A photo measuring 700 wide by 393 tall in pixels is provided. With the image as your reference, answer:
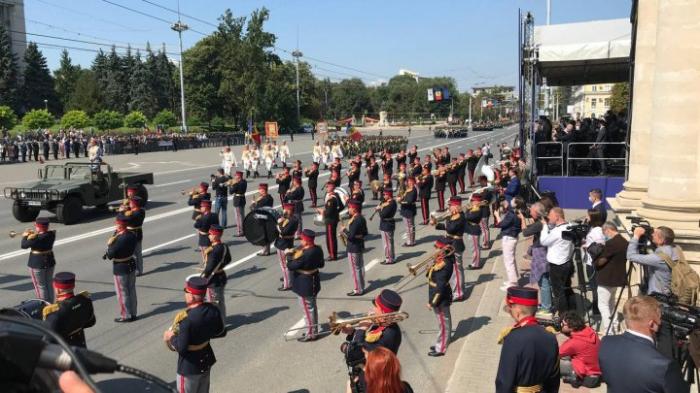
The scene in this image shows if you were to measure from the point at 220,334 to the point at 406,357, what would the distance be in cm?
280

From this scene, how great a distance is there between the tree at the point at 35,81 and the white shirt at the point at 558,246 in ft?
279

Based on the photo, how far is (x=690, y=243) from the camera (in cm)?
791

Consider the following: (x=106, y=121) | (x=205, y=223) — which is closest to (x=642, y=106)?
(x=205, y=223)

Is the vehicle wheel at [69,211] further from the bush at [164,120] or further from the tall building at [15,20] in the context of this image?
the tall building at [15,20]

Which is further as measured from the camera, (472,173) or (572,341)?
(472,173)

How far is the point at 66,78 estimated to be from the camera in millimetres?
98875

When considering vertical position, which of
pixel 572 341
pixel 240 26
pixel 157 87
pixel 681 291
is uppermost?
pixel 240 26

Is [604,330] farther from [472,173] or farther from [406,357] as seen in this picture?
[472,173]

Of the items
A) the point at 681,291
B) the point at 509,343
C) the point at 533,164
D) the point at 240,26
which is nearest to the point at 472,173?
the point at 533,164

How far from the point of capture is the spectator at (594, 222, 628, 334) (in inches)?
304

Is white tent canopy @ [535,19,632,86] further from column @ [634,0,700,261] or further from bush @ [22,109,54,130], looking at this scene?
bush @ [22,109,54,130]

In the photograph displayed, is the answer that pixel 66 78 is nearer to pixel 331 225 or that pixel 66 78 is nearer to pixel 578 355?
pixel 331 225

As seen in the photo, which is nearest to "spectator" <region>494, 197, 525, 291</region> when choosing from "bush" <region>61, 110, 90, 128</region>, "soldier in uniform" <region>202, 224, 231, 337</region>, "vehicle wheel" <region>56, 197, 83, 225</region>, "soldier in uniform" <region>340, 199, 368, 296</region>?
"soldier in uniform" <region>340, 199, 368, 296</region>

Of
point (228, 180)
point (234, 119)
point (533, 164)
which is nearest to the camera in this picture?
point (228, 180)
